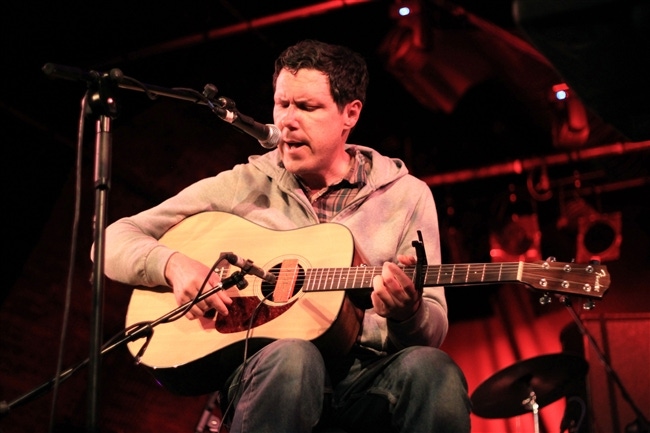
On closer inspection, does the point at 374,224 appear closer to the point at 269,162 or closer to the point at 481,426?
the point at 269,162

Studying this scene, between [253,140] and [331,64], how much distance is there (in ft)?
7.96

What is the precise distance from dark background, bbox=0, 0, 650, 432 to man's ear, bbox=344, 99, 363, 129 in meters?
2.06

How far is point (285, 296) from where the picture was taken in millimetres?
2787

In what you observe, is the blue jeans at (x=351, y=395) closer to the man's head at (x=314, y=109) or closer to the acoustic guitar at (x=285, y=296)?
the acoustic guitar at (x=285, y=296)

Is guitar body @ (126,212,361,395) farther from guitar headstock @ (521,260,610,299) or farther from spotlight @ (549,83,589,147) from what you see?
spotlight @ (549,83,589,147)

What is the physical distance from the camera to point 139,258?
3025 mm

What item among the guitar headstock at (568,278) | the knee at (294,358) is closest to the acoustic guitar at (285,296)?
the guitar headstock at (568,278)

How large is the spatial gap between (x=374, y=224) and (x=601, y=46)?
5.13ft

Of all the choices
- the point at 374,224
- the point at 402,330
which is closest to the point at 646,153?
the point at 374,224

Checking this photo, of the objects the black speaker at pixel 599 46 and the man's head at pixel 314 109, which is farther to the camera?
the man's head at pixel 314 109

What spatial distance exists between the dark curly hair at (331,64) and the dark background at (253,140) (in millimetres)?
2061

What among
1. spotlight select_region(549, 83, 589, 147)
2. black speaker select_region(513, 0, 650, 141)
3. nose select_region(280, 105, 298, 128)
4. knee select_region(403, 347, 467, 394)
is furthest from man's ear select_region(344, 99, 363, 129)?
spotlight select_region(549, 83, 589, 147)

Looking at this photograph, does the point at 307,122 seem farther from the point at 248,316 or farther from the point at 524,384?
the point at 524,384

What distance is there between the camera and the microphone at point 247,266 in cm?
260
